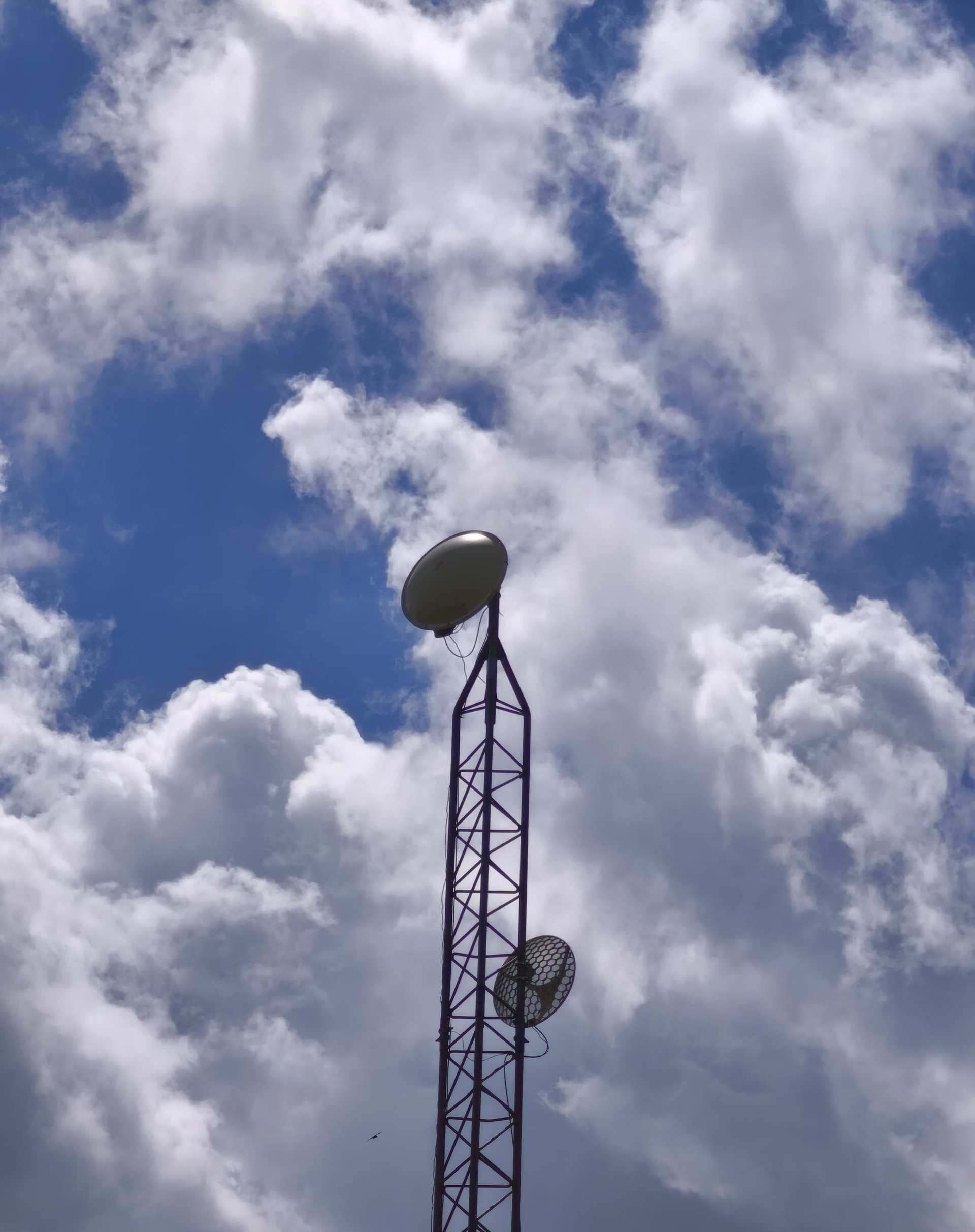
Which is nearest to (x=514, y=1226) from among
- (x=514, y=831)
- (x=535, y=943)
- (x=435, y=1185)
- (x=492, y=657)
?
(x=435, y=1185)

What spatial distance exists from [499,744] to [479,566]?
6308mm

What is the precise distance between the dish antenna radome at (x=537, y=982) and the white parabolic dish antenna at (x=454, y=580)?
465 inches

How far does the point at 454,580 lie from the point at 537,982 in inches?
552

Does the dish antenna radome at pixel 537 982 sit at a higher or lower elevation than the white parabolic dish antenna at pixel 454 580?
lower

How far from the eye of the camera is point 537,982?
57.2 meters

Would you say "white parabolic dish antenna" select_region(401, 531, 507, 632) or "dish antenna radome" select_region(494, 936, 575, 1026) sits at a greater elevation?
"white parabolic dish antenna" select_region(401, 531, 507, 632)

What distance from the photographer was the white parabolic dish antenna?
59.4 metres

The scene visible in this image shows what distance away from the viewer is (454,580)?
59.3 meters

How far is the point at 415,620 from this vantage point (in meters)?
59.9

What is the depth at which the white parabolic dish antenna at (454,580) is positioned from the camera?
59.4m

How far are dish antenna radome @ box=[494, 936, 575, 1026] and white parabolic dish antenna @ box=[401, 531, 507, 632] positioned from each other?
11.8 meters

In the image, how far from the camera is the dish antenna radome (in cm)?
5694

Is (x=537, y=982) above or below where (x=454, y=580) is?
below

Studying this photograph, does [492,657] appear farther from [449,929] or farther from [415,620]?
[449,929]
